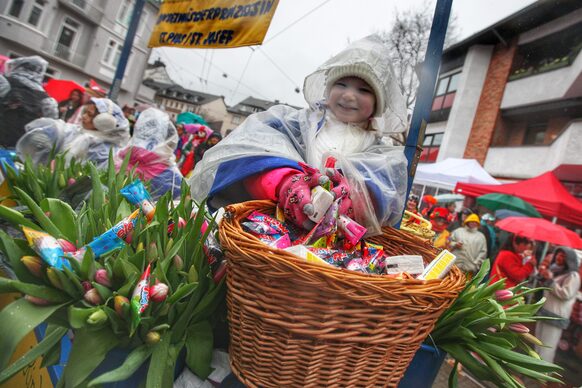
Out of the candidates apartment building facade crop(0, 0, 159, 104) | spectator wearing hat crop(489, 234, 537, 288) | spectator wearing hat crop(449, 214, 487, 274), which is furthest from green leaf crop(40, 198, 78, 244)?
apartment building facade crop(0, 0, 159, 104)

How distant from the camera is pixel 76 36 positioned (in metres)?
20.7

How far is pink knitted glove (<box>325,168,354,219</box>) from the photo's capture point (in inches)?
37.7

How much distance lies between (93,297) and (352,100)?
1.06m

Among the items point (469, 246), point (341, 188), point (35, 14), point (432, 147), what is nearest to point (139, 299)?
point (341, 188)

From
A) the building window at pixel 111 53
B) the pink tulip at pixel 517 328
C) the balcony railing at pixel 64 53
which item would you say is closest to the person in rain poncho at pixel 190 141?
the pink tulip at pixel 517 328

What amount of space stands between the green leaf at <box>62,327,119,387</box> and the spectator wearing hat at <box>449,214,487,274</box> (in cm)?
464

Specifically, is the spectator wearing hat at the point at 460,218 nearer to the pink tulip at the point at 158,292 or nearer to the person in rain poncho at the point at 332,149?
the person in rain poncho at the point at 332,149

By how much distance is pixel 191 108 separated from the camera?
180ft

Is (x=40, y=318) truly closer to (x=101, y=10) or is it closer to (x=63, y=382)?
(x=63, y=382)

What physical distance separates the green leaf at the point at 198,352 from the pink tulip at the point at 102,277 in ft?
0.77

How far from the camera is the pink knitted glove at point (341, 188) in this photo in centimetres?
96

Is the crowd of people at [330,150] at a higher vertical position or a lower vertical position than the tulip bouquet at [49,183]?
higher

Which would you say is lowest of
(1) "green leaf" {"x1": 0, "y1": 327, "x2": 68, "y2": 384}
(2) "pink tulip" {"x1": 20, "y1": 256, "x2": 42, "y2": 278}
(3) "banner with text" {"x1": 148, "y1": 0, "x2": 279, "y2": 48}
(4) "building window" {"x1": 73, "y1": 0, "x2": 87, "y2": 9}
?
(1) "green leaf" {"x1": 0, "y1": 327, "x2": 68, "y2": 384}

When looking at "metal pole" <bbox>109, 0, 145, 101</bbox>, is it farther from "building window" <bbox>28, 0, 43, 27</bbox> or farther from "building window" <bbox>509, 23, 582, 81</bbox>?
"building window" <bbox>28, 0, 43, 27</bbox>
